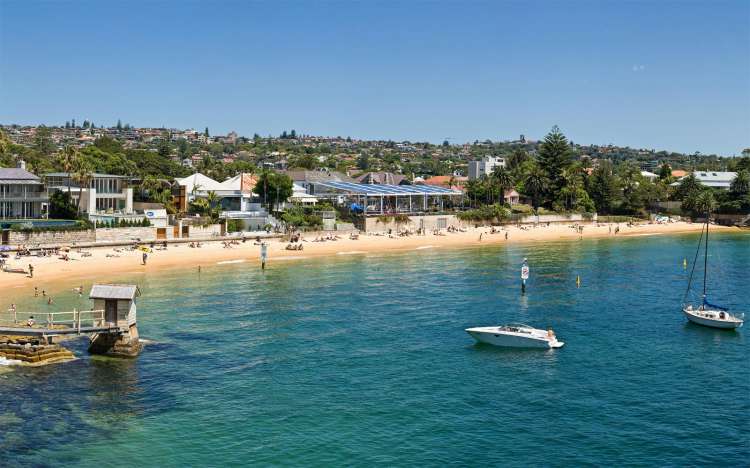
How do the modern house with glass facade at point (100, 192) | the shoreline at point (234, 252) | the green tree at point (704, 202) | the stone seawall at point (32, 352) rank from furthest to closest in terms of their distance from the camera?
the green tree at point (704, 202) < the modern house with glass facade at point (100, 192) < the shoreline at point (234, 252) < the stone seawall at point (32, 352)

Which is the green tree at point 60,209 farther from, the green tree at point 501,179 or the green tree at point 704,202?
the green tree at point 704,202

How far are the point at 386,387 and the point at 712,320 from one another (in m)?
26.9

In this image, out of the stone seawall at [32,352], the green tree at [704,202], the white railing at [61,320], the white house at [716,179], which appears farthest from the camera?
the white house at [716,179]

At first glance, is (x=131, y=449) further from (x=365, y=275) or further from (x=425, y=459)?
(x=365, y=275)

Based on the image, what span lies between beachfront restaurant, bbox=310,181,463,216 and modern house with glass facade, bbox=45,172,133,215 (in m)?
33.3

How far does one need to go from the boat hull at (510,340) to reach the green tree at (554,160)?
10531 centimetres

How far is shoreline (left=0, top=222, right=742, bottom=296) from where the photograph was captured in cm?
6819

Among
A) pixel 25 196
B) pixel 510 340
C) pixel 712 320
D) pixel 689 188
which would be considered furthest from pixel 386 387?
pixel 689 188

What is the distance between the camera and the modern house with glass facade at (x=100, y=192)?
91.6 m

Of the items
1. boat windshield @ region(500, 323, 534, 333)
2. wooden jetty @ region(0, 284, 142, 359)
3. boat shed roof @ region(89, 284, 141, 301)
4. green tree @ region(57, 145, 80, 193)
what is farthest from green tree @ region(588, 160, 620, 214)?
wooden jetty @ region(0, 284, 142, 359)

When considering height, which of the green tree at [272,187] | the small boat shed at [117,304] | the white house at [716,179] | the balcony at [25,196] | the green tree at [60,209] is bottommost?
the small boat shed at [117,304]

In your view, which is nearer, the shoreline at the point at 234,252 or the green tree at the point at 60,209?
the shoreline at the point at 234,252

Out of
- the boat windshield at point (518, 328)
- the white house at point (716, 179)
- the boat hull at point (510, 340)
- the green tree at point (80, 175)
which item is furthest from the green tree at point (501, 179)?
the boat hull at point (510, 340)

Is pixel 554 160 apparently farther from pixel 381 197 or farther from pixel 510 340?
pixel 510 340
